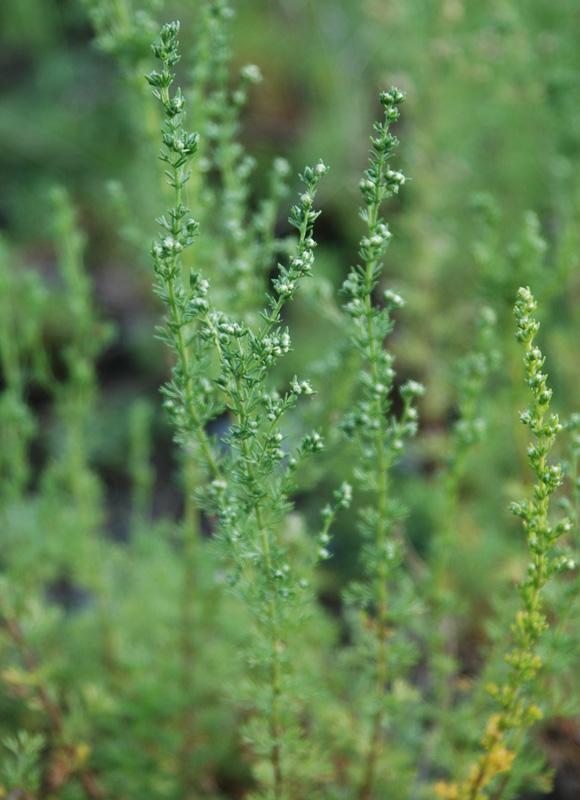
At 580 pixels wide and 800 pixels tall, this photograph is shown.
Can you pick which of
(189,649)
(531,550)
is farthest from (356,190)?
(531,550)

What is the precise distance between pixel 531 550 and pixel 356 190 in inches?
139

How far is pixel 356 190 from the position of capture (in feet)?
14.8

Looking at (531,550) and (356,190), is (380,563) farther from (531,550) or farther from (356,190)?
(356,190)

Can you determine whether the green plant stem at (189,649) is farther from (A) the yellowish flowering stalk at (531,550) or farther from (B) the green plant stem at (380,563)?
(A) the yellowish flowering stalk at (531,550)


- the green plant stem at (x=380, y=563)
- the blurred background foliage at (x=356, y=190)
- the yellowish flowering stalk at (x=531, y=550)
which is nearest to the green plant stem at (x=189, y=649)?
the blurred background foliage at (x=356, y=190)

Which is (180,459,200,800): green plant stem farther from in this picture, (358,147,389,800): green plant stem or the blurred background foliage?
(358,147,389,800): green plant stem

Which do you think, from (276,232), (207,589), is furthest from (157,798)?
(276,232)

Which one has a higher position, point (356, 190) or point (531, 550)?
point (356, 190)

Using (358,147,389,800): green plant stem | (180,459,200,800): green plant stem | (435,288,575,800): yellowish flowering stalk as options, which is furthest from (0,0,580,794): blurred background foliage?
(435,288,575,800): yellowish flowering stalk

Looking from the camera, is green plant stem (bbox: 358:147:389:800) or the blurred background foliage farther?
the blurred background foliage

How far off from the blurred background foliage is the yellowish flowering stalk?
0.57 m

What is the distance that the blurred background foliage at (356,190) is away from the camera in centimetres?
252

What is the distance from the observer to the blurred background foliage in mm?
2519

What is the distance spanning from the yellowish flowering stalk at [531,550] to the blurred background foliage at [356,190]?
1.85 feet
